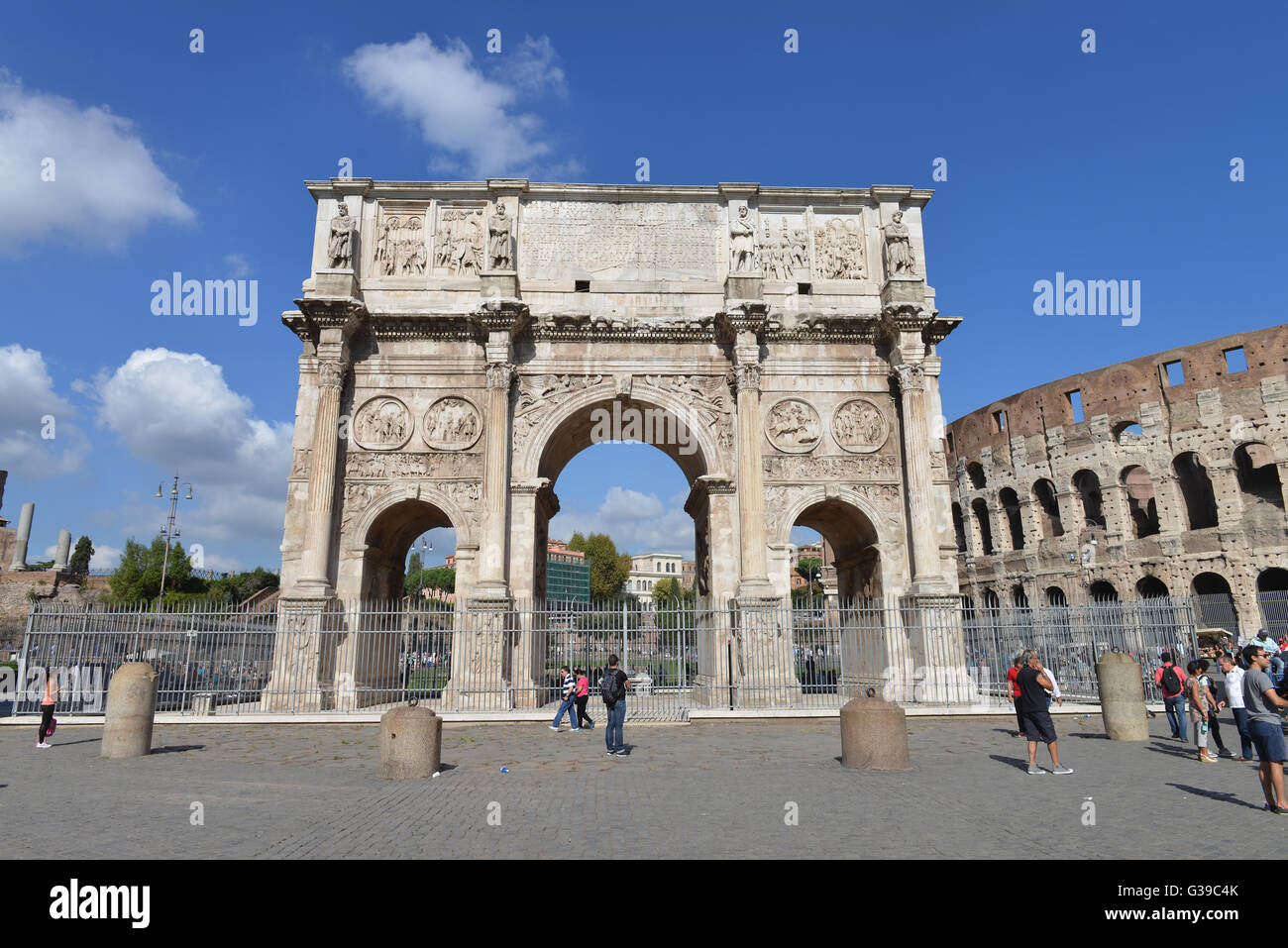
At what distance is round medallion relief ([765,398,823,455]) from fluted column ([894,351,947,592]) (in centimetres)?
210

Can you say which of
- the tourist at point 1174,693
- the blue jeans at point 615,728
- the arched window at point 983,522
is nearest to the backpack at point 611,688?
the blue jeans at point 615,728

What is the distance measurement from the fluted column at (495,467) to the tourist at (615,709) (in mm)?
6039

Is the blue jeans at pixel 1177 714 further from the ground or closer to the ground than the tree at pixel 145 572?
closer to the ground

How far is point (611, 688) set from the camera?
11031 millimetres

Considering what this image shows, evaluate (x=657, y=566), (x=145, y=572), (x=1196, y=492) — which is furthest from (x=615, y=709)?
(x=657, y=566)

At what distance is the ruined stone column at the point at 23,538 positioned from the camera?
45906 millimetres

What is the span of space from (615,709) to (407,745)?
3.08m

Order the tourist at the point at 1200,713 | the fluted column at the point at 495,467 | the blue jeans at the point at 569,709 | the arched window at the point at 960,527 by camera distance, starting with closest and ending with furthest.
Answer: the tourist at the point at 1200,713 → the blue jeans at the point at 569,709 → the fluted column at the point at 495,467 → the arched window at the point at 960,527

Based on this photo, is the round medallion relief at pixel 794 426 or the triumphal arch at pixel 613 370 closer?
the triumphal arch at pixel 613 370

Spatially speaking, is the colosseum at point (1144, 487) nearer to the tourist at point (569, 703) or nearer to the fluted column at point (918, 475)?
the fluted column at point (918, 475)

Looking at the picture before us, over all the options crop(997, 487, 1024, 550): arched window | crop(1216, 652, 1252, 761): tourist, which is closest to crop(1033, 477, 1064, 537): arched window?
crop(997, 487, 1024, 550): arched window

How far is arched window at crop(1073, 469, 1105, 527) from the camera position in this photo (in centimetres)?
3391

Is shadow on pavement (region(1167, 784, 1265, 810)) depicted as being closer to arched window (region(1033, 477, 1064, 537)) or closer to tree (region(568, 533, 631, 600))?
arched window (region(1033, 477, 1064, 537))

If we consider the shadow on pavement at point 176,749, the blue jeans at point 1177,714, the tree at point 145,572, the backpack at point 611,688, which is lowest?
the shadow on pavement at point 176,749
